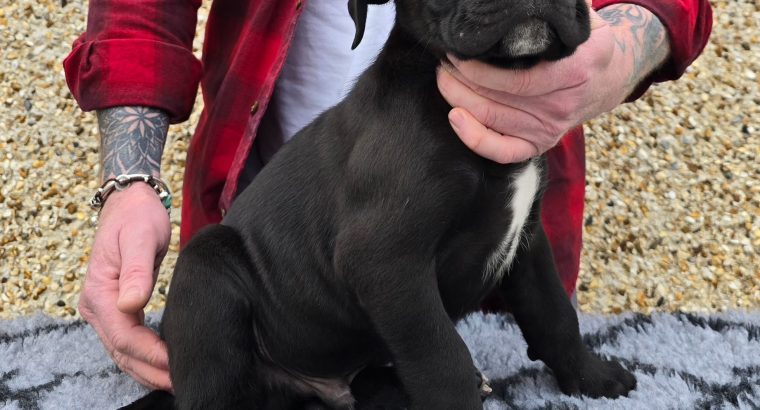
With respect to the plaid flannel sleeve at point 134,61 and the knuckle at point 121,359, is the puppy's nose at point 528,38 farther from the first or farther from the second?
the plaid flannel sleeve at point 134,61

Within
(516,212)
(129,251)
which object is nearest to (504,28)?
(516,212)

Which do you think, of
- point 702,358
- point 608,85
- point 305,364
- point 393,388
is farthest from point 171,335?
point 702,358

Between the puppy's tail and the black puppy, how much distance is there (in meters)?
0.15

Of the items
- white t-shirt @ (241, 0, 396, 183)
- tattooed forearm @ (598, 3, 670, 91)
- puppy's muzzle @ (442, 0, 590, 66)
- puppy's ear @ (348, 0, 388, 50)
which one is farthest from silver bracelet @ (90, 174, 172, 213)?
tattooed forearm @ (598, 3, 670, 91)

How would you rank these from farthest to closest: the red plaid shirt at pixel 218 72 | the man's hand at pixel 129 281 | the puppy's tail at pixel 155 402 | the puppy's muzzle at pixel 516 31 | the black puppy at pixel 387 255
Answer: the red plaid shirt at pixel 218 72, the man's hand at pixel 129 281, the puppy's tail at pixel 155 402, the black puppy at pixel 387 255, the puppy's muzzle at pixel 516 31

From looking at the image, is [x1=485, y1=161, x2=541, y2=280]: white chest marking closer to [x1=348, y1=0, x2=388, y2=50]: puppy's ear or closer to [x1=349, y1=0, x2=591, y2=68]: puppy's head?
[x1=349, y1=0, x2=591, y2=68]: puppy's head

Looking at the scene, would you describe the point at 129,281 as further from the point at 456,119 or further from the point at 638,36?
the point at 638,36

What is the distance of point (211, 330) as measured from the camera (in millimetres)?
1979

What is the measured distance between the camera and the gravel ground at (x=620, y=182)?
4.45 m

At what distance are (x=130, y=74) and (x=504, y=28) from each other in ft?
4.86

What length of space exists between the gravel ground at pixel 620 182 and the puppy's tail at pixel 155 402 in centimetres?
229

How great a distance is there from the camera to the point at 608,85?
86.1 inches

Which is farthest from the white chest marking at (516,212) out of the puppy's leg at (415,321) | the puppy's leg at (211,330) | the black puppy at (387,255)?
the puppy's leg at (211,330)

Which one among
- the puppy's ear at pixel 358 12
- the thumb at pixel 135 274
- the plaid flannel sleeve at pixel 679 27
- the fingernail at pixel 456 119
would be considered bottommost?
the thumb at pixel 135 274
